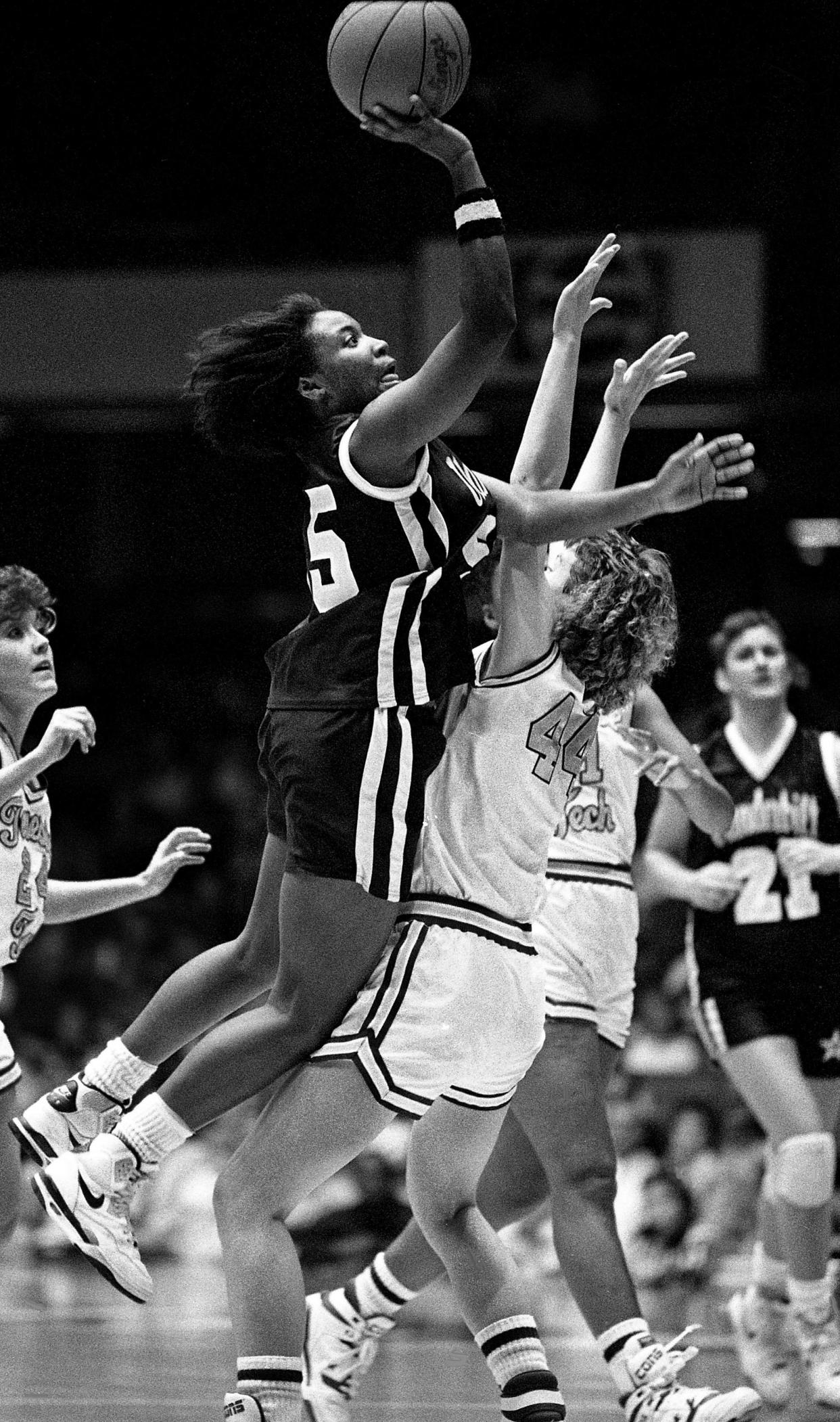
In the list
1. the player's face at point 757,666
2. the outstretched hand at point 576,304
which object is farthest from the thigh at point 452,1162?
the player's face at point 757,666

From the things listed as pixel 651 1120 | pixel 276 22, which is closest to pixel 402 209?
pixel 276 22

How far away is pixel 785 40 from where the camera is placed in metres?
7.92

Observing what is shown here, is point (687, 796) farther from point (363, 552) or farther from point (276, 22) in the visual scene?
point (276, 22)

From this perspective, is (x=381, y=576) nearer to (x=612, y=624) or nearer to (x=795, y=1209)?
(x=612, y=624)

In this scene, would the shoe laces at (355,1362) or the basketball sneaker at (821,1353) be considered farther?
the basketball sneaker at (821,1353)

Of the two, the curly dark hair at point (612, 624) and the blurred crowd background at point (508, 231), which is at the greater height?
the blurred crowd background at point (508, 231)

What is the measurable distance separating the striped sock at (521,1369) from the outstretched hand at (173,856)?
123cm

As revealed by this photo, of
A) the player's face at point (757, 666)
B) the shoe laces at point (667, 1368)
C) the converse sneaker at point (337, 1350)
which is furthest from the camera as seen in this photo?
the player's face at point (757, 666)

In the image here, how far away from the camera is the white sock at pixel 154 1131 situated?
3492 mm

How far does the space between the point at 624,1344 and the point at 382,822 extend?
1.43 metres

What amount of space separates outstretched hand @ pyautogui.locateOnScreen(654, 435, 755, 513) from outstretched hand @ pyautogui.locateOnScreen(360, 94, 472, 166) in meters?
0.66

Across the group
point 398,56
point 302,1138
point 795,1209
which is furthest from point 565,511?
point 795,1209

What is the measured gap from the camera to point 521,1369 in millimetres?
3725

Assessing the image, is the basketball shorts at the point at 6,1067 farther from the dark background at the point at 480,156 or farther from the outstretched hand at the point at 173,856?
the dark background at the point at 480,156
